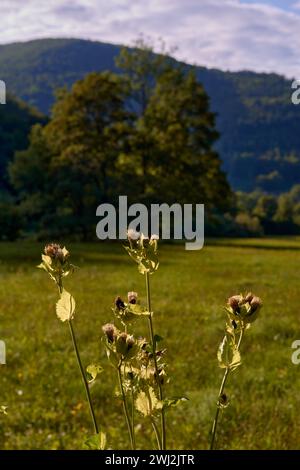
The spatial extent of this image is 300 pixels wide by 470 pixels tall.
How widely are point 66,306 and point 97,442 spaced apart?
0.73 ft

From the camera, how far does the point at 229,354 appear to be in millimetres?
1084

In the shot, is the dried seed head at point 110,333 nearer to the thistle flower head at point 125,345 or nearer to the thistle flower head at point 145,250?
the thistle flower head at point 125,345

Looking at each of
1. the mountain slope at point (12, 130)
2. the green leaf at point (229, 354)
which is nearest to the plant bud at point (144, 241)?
the green leaf at point (229, 354)

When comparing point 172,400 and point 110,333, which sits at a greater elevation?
point 110,333

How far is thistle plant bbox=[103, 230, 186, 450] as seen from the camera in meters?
1.01

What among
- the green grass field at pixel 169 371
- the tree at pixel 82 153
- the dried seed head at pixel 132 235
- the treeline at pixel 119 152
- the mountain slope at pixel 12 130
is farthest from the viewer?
the mountain slope at pixel 12 130

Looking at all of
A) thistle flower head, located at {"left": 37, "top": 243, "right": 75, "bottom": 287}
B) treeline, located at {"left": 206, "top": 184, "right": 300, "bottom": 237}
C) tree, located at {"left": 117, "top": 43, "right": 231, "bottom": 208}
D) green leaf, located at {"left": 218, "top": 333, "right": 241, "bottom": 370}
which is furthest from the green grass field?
treeline, located at {"left": 206, "top": 184, "right": 300, "bottom": 237}

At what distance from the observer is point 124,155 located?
143 ft

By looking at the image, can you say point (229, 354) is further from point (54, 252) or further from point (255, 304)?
point (54, 252)

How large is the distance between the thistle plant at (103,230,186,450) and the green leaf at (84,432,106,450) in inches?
2.9

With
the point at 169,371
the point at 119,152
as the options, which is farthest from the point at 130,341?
the point at 119,152

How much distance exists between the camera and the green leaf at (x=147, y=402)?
1.05 m

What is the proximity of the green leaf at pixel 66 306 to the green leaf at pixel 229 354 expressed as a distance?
0.93 ft

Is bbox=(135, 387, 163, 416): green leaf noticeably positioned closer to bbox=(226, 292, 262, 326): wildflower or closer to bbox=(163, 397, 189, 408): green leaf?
bbox=(163, 397, 189, 408): green leaf
